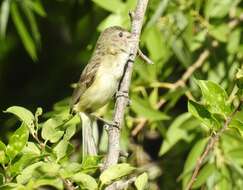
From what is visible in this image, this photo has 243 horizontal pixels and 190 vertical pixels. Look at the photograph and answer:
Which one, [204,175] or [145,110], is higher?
[145,110]

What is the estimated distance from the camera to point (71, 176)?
212 centimetres

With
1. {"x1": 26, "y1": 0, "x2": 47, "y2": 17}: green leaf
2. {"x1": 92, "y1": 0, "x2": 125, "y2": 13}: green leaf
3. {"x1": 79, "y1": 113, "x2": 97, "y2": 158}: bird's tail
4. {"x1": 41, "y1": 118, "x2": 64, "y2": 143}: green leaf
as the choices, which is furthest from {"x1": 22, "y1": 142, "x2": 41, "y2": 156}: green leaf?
{"x1": 26, "y1": 0, "x2": 47, "y2": 17}: green leaf

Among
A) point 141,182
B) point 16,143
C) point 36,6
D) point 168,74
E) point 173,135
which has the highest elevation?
point 36,6

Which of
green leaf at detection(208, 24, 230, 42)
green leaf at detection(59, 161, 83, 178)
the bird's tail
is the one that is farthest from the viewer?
green leaf at detection(208, 24, 230, 42)

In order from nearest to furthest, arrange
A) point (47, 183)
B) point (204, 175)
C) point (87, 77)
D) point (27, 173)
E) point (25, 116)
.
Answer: point (47, 183) < point (27, 173) < point (25, 116) < point (204, 175) < point (87, 77)

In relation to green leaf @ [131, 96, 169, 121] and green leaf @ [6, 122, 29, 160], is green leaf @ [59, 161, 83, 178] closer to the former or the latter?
green leaf @ [6, 122, 29, 160]

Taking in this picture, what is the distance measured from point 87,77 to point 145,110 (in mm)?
410

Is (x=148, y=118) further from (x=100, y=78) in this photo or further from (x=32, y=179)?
(x=32, y=179)

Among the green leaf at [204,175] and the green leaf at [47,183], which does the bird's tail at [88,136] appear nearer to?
the green leaf at [204,175]

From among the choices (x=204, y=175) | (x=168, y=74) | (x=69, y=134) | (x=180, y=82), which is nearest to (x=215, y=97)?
(x=69, y=134)

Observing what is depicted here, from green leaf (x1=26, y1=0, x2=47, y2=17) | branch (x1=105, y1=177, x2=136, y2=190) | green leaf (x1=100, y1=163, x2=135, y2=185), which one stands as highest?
green leaf (x1=26, y1=0, x2=47, y2=17)

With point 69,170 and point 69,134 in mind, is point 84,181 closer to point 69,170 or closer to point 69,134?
point 69,170

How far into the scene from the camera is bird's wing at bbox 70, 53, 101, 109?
436cm

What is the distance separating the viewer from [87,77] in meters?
4.40
